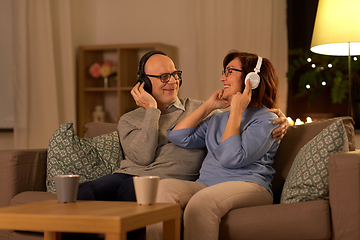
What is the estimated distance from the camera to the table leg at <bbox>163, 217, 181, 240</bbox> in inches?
50.1

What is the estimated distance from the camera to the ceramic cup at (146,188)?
3.88 feet

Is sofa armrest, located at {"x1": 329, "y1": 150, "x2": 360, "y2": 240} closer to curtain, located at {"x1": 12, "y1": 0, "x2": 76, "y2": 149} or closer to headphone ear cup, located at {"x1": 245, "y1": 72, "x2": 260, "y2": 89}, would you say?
headphone ear cup, located at {"x1": 245, "y1": 72, "x2": 260, "y2": 89}

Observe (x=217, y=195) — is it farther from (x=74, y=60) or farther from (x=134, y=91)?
(x=74, y=60)

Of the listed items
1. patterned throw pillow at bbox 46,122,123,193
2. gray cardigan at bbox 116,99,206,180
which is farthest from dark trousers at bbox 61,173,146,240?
patterned throw pillow at bbox 46,122,123,193

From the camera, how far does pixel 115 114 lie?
4.43 m

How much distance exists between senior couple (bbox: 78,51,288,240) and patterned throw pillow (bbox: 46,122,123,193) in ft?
0.46

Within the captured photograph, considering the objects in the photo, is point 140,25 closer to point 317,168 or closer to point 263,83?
point 263,83

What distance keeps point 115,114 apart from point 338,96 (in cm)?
222

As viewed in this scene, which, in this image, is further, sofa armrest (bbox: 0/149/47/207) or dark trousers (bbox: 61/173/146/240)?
sofa armrest (bbox: 0/149/47/207)

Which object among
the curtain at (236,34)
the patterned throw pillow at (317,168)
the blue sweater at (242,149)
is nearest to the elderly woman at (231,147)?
the blue sweater at (242,149)

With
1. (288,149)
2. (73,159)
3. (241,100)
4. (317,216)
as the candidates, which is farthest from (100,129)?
(317,216)

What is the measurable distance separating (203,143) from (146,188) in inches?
31.5

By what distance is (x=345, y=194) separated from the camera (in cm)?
141

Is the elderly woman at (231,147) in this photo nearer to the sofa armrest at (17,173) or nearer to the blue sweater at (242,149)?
the blue sweater at (242,149)
